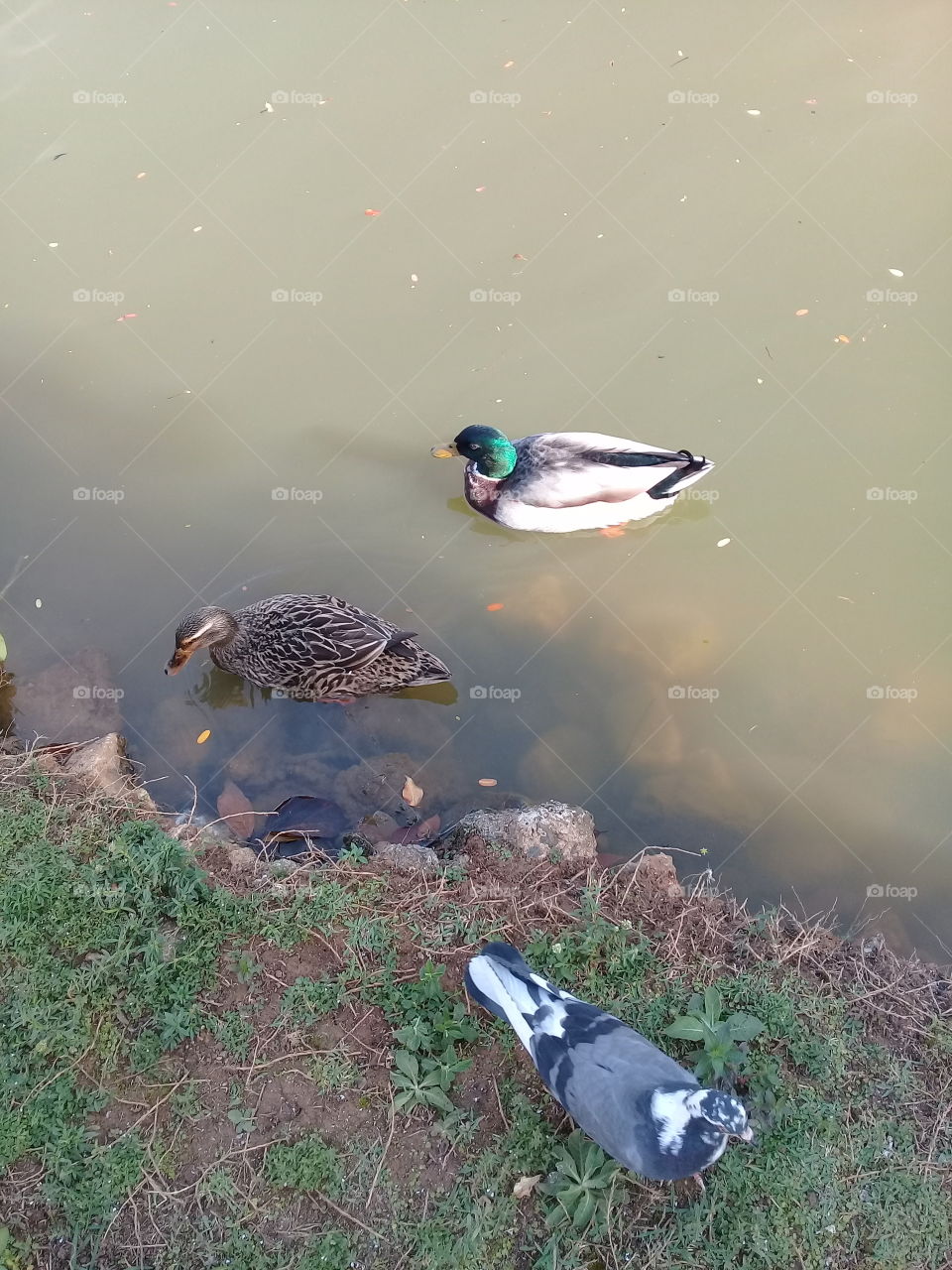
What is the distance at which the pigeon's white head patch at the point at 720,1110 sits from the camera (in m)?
3.01

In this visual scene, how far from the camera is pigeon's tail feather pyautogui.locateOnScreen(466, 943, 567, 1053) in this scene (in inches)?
136

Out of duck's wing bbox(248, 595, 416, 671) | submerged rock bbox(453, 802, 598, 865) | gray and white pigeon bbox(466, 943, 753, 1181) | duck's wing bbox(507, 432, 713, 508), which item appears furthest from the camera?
duck's wing bbox(507, 432, 713, 508)

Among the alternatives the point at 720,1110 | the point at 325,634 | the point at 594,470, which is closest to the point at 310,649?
the point at 325,634

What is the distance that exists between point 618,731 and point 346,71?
5853 millimetres

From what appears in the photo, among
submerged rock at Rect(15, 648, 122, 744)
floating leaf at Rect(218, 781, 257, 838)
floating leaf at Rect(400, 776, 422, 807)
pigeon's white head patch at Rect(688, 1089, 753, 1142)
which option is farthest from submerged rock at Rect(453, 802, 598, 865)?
submerged rock at Rect(15, 648, 122, 744)

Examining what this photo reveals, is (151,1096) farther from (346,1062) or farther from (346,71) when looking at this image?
(346,71)

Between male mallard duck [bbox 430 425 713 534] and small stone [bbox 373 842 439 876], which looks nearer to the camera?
small stone [bbox 373 842 439 876]

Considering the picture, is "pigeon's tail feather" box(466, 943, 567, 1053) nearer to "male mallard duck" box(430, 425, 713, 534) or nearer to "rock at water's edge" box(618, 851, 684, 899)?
"rock at water's edge" box(618, 851, 684, 899)

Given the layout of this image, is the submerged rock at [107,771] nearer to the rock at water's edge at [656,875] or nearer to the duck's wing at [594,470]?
the rock at water's edge at [656,875]

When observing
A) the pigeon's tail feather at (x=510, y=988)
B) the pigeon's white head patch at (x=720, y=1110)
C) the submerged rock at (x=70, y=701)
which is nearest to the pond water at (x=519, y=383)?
the submerged rock at (x=70, y=701)

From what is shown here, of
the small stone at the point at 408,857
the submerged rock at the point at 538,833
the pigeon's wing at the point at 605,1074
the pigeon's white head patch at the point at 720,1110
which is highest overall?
the pigeon's white head patch at the point at 720,1110

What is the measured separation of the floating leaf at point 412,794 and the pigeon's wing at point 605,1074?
1.73 meters

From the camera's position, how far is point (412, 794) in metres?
5.02

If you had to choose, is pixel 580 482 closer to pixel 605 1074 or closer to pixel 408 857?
pixel 408 857
